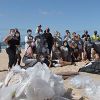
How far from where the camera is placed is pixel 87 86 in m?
9.26

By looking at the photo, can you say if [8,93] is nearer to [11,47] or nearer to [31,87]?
[31,87]

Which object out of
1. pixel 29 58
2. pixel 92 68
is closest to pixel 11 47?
pixel 29 58

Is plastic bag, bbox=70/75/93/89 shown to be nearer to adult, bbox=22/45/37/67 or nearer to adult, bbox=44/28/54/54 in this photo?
adult, bbox=22/45/37/67

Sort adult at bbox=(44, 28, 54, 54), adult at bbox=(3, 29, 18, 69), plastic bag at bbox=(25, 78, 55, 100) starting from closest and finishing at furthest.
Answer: plastic bag at bbox=(25, 78, 55, 100) → adult at bbox=(3, 29, 18, 69) → adult at bbox=(44, 28, 54, 54)

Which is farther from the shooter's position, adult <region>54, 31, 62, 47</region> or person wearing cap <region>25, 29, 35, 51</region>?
adult <region>54, 31, 62, 47</region>

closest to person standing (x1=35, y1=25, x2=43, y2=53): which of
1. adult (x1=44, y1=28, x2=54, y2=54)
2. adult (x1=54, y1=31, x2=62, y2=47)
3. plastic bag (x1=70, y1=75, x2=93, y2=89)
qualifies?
adult (x1=44, y1=28, x2=54, y2=54)

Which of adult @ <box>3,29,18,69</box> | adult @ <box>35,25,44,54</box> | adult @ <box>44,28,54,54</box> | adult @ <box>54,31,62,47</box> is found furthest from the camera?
adult @ <box>54,31,62,47</box>

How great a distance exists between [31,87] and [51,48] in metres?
9.29

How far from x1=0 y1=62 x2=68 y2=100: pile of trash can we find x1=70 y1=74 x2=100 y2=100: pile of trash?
3.75 feet

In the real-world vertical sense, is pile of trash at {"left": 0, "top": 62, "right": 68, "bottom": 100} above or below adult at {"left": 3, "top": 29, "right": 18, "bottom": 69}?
below

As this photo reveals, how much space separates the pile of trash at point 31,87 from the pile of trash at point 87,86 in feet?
3.75

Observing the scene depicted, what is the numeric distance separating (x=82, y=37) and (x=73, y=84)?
8.37 meters

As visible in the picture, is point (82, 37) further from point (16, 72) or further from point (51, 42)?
point (16, 72)

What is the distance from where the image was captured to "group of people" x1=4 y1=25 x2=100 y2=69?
13.7 metres
